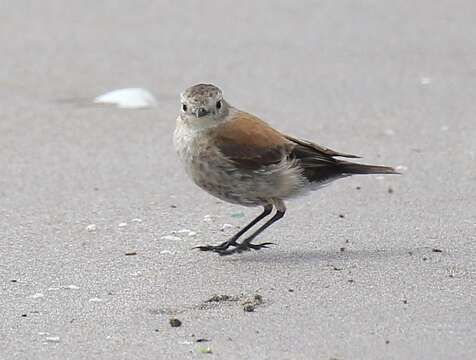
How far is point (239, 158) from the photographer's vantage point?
6.45 metres

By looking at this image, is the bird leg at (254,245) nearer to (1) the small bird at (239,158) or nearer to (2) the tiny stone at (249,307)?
(1) the small bird at (239,158)

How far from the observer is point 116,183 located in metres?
7.83

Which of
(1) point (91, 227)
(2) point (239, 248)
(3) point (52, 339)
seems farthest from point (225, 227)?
(3) point (52, 339)

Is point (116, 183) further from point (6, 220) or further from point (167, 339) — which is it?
point (167, 339)

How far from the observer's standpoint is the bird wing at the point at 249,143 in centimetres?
646

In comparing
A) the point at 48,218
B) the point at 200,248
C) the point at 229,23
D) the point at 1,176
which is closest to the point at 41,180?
the point at 1,176

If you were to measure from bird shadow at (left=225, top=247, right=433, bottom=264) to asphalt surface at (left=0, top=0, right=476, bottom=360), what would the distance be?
2 cm

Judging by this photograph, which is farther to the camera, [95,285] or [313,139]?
[313,139]

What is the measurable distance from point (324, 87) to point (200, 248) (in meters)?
3.59

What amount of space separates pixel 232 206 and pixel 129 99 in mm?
2274

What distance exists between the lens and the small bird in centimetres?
646

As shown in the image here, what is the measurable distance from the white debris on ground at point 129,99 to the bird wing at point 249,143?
2.89 meters

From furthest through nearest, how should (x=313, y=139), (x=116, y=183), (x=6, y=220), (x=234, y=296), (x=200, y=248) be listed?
(x=313, y=139)
(x=116, y=183)
(x=6, y=220)
(x=200, y=248)
(x=234, y=296)

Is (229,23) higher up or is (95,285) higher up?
(229,23)
